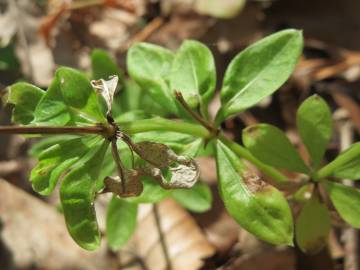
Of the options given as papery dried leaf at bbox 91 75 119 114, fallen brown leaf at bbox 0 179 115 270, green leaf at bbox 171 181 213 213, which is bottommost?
fallen brown leaf at bbox 0 179 115 270

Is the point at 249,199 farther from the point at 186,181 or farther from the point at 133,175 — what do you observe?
the point at 133,175

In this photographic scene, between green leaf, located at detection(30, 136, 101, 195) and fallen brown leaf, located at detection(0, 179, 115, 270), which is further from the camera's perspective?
fallen brown leaf, located at detection(0, 179, 115, 270)

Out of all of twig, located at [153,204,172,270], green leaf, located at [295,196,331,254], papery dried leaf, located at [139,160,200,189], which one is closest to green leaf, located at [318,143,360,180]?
green leaf, located at [295,196,331,254]

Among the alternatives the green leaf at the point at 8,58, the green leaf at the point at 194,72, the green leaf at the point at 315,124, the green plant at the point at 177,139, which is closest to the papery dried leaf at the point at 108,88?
the green plant at the point at 177,139

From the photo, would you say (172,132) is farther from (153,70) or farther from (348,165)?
(348,165)

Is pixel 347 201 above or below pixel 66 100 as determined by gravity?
below

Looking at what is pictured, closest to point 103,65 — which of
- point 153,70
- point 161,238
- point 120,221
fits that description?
point 153,70

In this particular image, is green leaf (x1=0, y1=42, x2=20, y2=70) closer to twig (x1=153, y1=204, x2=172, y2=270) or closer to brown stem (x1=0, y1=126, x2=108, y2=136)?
twig (x1=153, y1=204, x2=172, y2=270)
